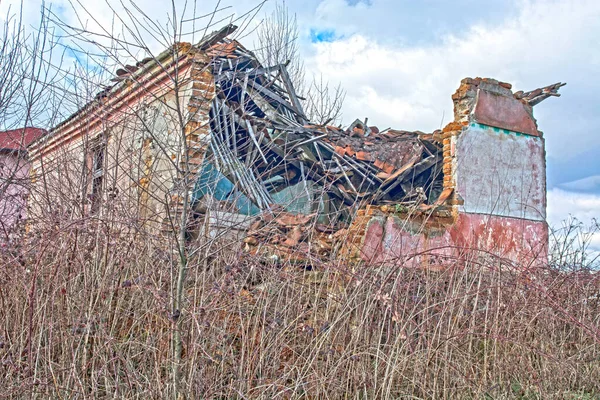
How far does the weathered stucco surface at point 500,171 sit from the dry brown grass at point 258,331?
4520 millimetres

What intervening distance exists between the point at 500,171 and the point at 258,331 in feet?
21.7

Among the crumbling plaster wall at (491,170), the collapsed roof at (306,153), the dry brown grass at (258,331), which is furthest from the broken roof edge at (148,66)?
the crumbling plaster wall at (491,170)

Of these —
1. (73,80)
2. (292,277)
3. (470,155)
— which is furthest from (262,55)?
(292,277)

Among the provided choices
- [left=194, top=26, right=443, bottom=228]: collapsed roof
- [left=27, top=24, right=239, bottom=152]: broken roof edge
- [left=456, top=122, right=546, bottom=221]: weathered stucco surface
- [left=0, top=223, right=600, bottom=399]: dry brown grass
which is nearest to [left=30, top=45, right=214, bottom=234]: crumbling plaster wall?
[left=27, top=24, right=239, bottom=152]: broken roof edge

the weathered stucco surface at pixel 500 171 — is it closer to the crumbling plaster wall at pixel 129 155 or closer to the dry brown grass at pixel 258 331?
the crumbling plaster wall at pixel 129 155

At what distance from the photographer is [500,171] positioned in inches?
353

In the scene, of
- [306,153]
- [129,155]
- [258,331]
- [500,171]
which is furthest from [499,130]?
[258,331]

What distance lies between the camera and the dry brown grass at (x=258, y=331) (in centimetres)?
311

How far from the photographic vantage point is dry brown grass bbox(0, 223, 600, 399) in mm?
3113

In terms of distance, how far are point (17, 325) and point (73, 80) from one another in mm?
2271

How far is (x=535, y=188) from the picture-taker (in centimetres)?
928

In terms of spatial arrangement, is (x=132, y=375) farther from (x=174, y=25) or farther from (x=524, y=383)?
(x=524, y=383)

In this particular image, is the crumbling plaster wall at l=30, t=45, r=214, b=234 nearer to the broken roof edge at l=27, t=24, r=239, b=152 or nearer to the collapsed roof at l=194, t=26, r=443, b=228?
the broken roof edge at l=27, t=24, r=239, b=152

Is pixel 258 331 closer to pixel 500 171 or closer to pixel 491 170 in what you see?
pixel 491 170
